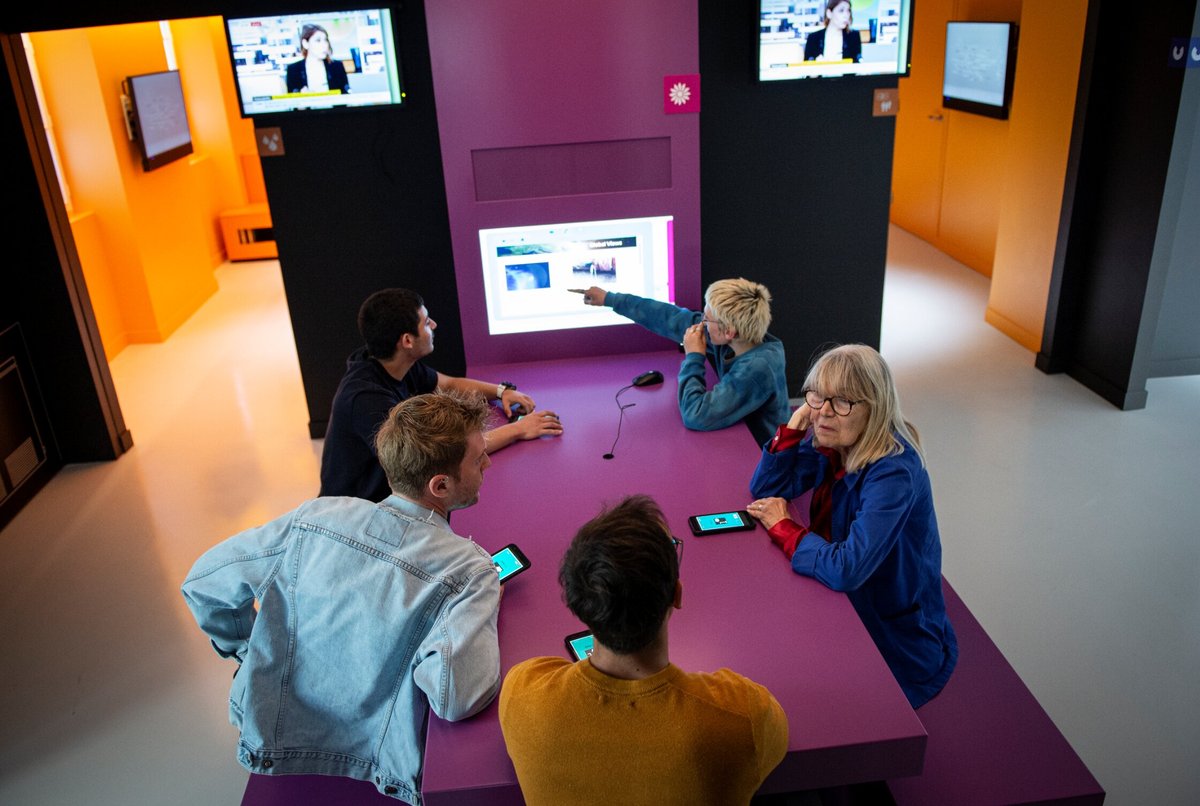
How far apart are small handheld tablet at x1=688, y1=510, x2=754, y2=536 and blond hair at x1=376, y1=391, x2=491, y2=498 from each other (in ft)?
2.23

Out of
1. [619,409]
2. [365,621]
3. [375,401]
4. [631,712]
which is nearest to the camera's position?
[631,712]

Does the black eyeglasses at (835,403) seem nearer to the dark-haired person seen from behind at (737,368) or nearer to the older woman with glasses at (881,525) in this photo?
the older woman with glasses at (881,525)

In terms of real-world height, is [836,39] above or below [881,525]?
above

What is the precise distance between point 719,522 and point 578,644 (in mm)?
606

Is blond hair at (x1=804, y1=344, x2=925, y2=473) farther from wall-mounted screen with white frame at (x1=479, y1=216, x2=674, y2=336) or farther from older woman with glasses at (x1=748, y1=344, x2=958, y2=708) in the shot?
wall-mounted screen with white frame at (x1=479, y1=216, x2=674, y2=336)

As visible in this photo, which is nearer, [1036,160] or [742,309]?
[742,309]

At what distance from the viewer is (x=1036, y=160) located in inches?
219

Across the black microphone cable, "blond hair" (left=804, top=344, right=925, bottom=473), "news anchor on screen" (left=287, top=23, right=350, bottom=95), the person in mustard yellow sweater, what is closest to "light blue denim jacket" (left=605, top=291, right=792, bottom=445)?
the black microphone cable

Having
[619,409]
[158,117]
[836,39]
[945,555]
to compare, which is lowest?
[945,555]

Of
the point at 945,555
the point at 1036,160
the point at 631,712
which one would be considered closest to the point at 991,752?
the point at 631,712

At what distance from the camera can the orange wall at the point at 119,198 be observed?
6.21 m

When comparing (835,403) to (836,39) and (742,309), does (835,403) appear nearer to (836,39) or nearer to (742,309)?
(742,309)

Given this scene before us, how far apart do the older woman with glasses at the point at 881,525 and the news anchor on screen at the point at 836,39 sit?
103 inches

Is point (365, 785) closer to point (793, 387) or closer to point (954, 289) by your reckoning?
point (793, 387)
